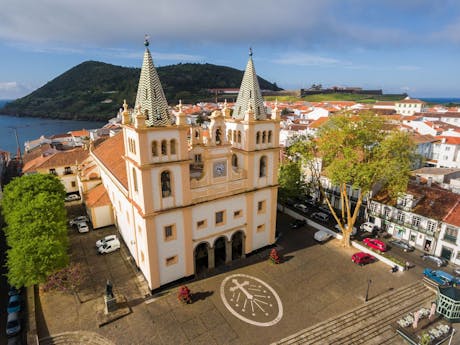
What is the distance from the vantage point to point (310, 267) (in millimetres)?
34281

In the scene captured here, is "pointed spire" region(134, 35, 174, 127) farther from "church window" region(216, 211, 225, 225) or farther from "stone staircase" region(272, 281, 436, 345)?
"stone staircase" region(272, 281, 436, 345)

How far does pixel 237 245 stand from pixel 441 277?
2372 cm

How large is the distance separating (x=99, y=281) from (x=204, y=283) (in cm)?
1164

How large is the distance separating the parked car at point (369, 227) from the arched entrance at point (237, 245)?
20210 millimetres

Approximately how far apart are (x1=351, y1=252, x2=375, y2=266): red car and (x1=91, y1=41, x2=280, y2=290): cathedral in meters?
10.5

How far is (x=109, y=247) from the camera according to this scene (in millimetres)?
36688

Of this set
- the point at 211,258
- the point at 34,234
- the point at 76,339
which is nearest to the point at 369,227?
the point at 211,258

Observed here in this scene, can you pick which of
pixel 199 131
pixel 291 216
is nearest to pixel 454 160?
pixel 291 216

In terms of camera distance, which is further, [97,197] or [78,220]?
[78,220]

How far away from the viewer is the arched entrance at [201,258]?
3291 cm

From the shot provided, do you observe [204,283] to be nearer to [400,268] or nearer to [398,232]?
[400,268]

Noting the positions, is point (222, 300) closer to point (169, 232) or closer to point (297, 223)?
point (169, 232)

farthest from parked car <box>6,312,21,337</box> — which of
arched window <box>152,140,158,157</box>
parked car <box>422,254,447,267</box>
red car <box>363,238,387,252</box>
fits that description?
parked car <box>422,254,447,267</box>

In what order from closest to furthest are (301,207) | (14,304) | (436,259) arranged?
(14,304), (436,259), (301,207)
